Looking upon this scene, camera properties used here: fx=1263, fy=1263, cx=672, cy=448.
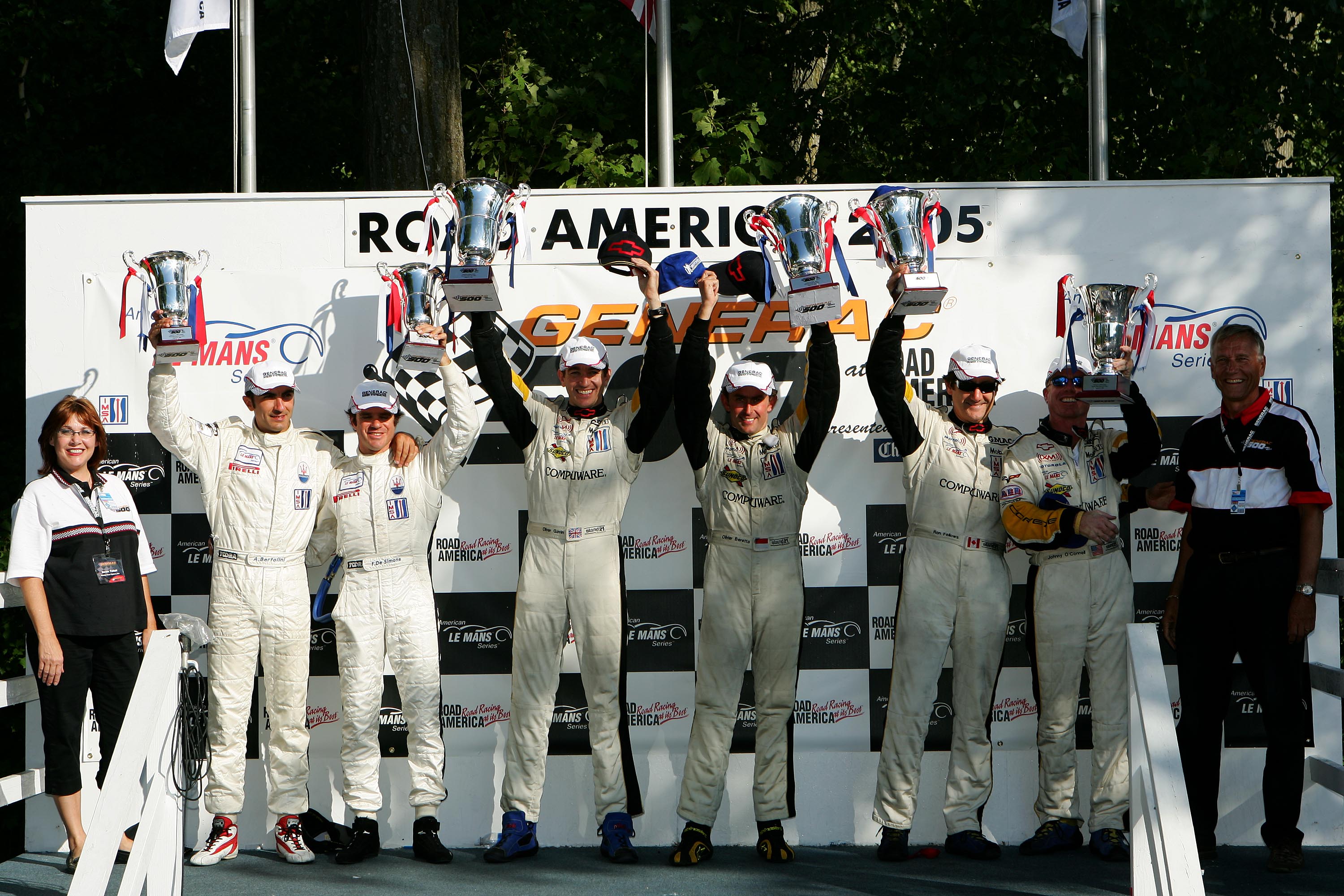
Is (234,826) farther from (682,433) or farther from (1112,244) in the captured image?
(1112,244)

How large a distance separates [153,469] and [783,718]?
2.67m

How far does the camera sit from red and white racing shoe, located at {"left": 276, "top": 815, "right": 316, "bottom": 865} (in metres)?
4.52

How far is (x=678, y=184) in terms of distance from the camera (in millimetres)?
8664

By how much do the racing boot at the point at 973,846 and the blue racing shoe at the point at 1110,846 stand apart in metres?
0.34

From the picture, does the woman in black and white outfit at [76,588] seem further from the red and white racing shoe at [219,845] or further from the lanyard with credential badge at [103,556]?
the red and white racing shoe at [219,845]

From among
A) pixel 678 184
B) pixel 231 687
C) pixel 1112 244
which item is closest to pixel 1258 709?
pixel 1112 244

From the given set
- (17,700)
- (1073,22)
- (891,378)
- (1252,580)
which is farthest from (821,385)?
(17,700)

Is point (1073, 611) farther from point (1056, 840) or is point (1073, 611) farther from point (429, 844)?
point (429, 844)

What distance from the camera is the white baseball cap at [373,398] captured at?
461 cm

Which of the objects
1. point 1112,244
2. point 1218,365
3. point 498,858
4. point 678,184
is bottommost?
point 498,858

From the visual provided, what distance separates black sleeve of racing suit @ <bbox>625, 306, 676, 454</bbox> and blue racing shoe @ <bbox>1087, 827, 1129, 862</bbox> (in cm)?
212

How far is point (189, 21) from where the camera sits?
568cm

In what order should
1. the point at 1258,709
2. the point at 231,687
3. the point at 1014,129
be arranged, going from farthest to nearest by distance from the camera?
the point at 1014,129
the point at 1258,709
the point at 231,687

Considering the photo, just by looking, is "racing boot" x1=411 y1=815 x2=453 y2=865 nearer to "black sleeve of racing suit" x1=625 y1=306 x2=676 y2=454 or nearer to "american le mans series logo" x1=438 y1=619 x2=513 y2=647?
"american le mans series logo" x1=438 y1=619 x2=513 y2=647
